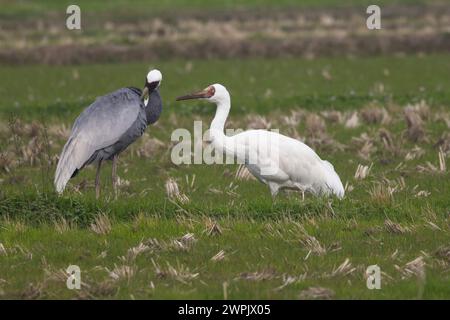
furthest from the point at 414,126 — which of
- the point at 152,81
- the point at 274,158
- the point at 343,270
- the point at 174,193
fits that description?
the point at 343,270

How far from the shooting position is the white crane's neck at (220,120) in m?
12.0

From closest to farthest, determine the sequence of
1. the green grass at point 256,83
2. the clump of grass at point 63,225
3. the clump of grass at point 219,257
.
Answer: the clump of grass at point 219,257, the clump of grass at point 63,225, the green grass at point 256,83

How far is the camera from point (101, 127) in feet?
40.3

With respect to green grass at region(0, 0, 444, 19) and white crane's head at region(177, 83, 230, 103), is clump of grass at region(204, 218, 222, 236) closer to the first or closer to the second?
white crane's head at region(177, 83, 230, 103)

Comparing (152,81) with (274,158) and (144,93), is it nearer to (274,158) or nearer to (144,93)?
(144,93)

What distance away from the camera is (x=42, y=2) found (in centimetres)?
4531

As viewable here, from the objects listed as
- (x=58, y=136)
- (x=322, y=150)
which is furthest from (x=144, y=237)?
(x=58, y=136)

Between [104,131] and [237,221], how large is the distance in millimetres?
2673

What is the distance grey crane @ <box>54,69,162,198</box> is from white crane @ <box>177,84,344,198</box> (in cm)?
80

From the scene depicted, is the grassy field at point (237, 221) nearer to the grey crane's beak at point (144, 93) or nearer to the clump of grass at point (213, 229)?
the clump of grass at point (213, 229)

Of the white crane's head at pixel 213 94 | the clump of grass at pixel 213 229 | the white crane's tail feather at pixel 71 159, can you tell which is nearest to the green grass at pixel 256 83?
the white crane's tail feather at pixel 71 159

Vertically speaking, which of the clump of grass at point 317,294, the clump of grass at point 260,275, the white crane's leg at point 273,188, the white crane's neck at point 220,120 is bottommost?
the clump of grass at point 317,294
